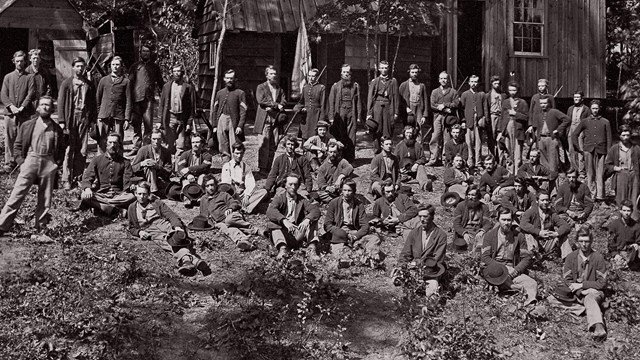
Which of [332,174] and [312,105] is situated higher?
[312,105]

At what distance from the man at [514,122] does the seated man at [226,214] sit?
6.07 meters

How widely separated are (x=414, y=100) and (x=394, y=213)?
12.5 ft

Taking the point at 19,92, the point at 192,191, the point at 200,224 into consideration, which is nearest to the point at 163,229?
the point at 200,224

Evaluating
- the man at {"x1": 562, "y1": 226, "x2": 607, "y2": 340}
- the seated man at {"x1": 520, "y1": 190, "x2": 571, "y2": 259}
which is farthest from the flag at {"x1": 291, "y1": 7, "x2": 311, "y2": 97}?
the man at {"x1": 562, "y1": 226, "x2": 607, "y2": 340}

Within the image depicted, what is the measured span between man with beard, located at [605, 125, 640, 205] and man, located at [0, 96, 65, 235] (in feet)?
31.5

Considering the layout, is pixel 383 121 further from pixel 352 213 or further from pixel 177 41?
pixel 177 41

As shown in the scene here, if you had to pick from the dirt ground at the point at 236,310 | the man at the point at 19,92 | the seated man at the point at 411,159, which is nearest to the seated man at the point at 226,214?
the dirt ground at the point at 236,310

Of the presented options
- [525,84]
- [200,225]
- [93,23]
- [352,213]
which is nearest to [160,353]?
[200,225]

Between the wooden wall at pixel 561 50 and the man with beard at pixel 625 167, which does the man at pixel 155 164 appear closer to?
the man with beard at pixel 625 167

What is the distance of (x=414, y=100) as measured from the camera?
17500 mm

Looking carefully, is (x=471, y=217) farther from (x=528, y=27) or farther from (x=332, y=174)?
(x=528, y=27)

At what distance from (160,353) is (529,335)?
186 inches

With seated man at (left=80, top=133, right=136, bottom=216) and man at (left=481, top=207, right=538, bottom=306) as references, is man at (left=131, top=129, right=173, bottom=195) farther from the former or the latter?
man at (left=481, top=207, right=538, bottom=306)

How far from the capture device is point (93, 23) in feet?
88.9
